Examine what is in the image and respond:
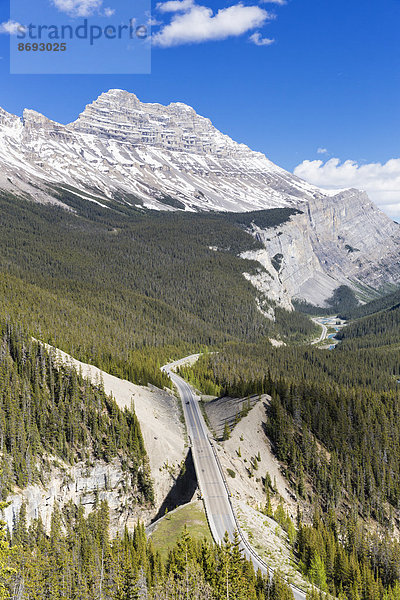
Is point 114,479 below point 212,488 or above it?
above

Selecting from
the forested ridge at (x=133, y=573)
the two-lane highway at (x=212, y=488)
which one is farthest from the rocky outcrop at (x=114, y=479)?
the forested ridge at (x=133, y=573)

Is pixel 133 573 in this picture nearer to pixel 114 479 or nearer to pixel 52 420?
pixel 114 479

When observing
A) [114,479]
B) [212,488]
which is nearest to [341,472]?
[212,488]

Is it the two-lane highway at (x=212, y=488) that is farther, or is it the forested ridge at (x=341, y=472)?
the forested ridge at (x=341, y=472)

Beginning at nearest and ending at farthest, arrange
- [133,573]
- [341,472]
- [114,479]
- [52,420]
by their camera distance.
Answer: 1. [133,573]
2. [52,420]
3. [114,479]
4. [341,472]

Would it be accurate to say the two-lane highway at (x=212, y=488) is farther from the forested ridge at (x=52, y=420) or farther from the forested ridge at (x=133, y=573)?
the forested ridge at (x=52, y=420)

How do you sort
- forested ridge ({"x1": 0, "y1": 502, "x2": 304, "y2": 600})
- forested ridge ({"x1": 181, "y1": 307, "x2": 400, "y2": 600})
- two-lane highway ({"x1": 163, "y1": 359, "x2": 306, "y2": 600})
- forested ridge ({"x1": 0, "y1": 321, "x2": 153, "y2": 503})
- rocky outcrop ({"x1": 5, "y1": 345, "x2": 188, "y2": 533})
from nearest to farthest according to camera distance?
forested ridge ({"x1": 0, "y1": 502, "x2": 304, "y2": 600})
two-lane highway ({"x1": 163, "y1": 359, "x2": 306, "y2": 600})
forested ridge ({"x1": 181, "y1": 307, "x2": 400, "y2": 600})
rocky outcrop ({"x1": 5, "y1": 345, "x2": 188, "y2": 533})
forested ridge ({"x1": 0, "y1": 321, "x2": 153, "y2": 503})

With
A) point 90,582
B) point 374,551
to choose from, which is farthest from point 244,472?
point 90,582

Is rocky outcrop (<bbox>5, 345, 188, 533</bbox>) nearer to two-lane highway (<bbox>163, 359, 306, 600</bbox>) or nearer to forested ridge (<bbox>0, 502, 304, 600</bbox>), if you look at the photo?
two-lane highway (<bbox>163, 359, 306, 600</bbox>)

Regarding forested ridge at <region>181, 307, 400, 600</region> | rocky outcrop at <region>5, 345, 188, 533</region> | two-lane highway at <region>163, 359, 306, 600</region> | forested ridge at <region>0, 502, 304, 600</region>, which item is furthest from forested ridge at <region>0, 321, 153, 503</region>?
forested ridge at <region>181, 307, 400, 600</region>
